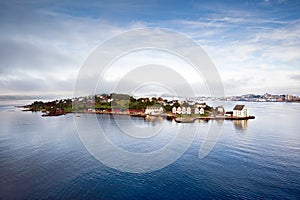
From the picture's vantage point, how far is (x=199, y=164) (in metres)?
7.57

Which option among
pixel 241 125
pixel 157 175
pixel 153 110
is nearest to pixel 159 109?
pixel 153 110

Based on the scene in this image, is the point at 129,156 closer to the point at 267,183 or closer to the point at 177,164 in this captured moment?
the point at 177,164

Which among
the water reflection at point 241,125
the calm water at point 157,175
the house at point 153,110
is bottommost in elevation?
the calm water at point 157,175

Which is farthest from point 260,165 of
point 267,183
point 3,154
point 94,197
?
point 3,154

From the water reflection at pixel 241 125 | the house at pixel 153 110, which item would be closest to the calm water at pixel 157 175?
the water reflection at pixel 241 125

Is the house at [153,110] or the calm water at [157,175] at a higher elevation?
the house at [153,110]

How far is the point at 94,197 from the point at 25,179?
247 centimetres

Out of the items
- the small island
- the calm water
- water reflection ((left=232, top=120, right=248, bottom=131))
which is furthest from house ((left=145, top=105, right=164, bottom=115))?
the calm water

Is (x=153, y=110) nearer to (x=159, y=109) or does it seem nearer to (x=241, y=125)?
(x=159, y=109)

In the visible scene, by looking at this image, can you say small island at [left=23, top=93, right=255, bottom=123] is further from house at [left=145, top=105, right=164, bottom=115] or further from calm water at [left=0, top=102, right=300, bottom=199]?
calm water at [left=0, top=102, right=300, bottom=199]

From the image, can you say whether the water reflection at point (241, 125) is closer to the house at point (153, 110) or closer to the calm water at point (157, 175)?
the calm water at point (157, 175)

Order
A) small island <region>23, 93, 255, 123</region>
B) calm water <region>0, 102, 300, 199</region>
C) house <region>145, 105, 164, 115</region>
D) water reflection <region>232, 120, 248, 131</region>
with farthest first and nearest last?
house <region>145, 105, 164, 115</region> → small island <region>23, 93, 255, 123</region> → water reflection <region>232, 120, 248, 131</region> → calm water <region>0, 102, 300, 199</region>

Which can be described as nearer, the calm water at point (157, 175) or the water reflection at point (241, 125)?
the calm water at point (157, 175)

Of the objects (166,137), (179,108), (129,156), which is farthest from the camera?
(179,108)
